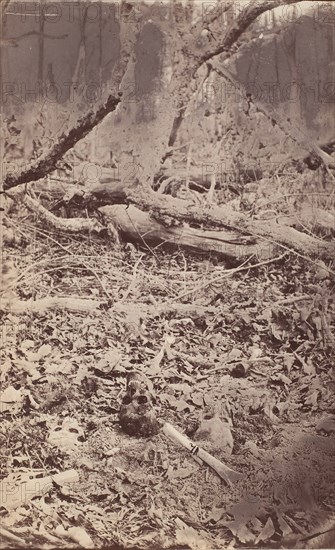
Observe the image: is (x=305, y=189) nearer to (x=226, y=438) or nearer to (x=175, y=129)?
(x=175, y=129)

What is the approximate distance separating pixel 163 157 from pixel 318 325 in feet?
2.87

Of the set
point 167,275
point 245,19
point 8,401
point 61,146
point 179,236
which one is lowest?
point 8,401

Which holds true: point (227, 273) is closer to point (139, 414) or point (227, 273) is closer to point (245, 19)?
point (139, 414)

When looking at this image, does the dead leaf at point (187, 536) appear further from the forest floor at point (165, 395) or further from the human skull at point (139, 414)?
the human skull at point (139, 414)

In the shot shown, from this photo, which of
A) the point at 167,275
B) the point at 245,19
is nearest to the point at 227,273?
the point at 167,275

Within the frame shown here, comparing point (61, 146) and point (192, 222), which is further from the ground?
point (61, 146)

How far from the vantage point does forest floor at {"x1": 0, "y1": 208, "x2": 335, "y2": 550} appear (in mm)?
2422

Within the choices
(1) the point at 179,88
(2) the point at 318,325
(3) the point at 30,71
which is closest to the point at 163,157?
(1) the point at 179,88

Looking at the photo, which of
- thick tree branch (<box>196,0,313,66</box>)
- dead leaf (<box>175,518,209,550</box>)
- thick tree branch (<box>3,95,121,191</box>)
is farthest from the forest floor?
thick tree branch (<box>196,0,313,66</box>)

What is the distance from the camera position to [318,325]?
2.45 meters

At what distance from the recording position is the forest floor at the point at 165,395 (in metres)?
2.42

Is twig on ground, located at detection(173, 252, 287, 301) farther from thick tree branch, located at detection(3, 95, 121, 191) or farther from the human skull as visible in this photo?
thick tree branch, located at detection(3, 95, 121, 191)

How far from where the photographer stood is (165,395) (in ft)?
8.02

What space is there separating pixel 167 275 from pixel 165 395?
46 cm
